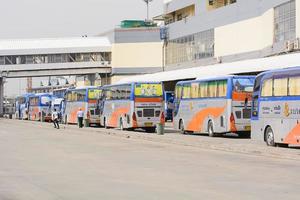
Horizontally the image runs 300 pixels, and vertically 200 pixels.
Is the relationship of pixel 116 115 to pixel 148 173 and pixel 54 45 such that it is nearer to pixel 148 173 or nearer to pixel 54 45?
pixel 148 173

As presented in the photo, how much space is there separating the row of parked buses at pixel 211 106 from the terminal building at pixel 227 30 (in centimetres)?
1709

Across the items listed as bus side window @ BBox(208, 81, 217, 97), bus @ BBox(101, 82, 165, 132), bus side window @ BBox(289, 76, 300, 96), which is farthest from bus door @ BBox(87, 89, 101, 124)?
bus side window @ BBox(289, 76, 300, 96)

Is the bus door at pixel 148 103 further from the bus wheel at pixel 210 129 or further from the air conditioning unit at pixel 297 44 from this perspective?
the air conditioning unit at pixel 297 44

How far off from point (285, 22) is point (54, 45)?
5228 centimetres

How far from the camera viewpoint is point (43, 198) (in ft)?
37.4

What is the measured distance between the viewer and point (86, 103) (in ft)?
172

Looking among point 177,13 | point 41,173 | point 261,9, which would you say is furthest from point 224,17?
point 41,173

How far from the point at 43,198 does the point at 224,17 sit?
65.9 m

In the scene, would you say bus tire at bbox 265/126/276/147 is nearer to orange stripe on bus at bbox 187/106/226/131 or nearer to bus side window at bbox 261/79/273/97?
bus side window at bbox 261/79/273/97

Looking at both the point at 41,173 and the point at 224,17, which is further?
the point at 224,17

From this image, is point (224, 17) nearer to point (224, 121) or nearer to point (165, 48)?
point (165, 48)

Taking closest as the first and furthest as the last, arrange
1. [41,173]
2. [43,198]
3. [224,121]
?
1. [43,198]
2. [41,173]
3. [224,121]

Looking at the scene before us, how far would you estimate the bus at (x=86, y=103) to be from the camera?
51.5 meters

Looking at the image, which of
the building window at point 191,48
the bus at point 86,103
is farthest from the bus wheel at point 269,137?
the building window at point 191,48
